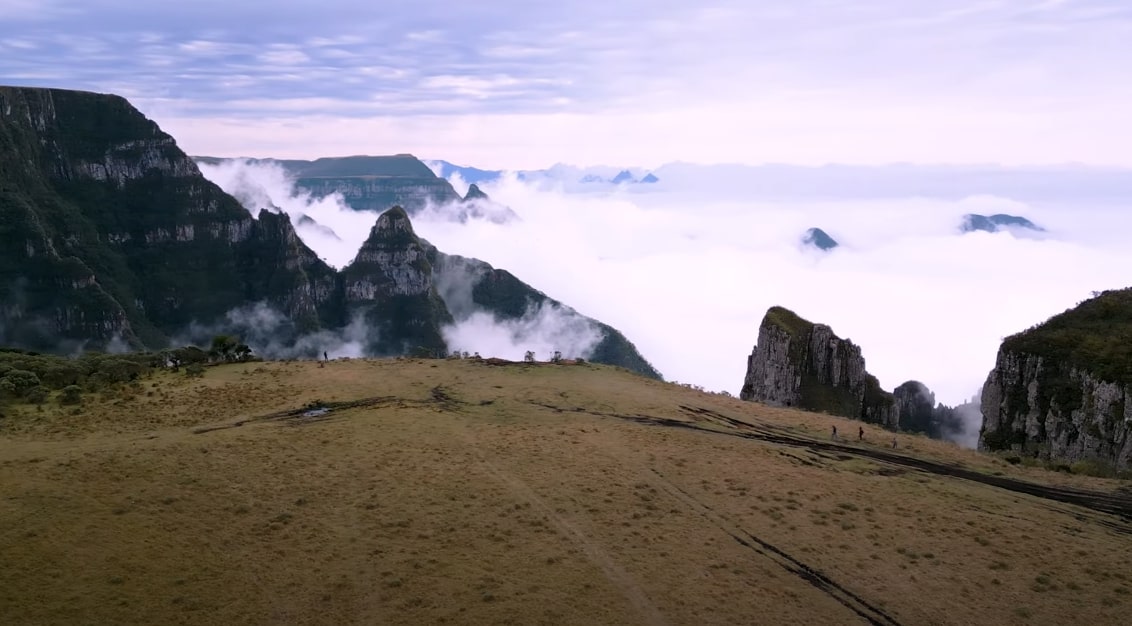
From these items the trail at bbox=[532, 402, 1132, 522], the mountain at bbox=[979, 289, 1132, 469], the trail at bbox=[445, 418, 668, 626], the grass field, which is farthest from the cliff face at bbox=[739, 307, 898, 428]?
the trail at bbox=[445, 418, 668, 626]

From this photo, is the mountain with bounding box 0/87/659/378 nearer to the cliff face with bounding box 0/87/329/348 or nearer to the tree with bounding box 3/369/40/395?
the cliff face with bounding box 0/87/329/348

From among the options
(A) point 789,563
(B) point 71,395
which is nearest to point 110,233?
(B) point 71,395

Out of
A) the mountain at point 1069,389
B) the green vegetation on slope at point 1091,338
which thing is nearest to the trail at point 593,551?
the mountain at point 1069,389

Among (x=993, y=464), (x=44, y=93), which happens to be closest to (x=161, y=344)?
(x=44, y=93)

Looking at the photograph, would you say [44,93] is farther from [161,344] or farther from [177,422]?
[177,422]

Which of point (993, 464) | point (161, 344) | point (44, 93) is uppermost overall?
point (44, 93)

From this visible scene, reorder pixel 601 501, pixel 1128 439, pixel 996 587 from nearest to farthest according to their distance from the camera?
pixel 996 587, pixel 601 501, pixel 1128 439

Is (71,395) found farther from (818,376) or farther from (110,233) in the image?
(110,233)
